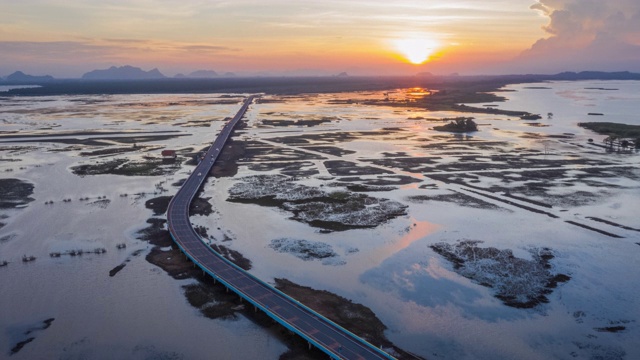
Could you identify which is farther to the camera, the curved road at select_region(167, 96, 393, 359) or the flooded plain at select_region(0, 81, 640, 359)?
the flooded plain at select_region(0, 81, 640, 359)

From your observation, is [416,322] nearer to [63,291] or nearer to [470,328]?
[470,328]

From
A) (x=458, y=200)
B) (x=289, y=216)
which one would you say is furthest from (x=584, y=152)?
(x=289, y=216)

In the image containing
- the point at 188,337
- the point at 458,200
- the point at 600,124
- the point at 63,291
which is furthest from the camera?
the point at 600,124

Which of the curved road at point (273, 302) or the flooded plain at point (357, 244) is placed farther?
the flooded plain at point (357, 244)

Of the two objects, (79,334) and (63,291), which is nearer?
(79,334)
